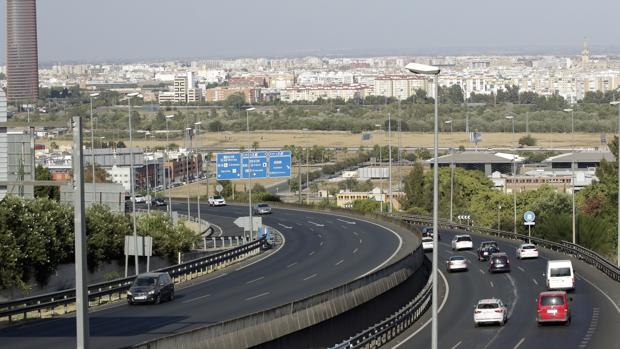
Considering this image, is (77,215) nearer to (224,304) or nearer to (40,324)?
(40,324)

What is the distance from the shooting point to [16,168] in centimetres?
5978

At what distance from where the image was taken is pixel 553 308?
41562 mm

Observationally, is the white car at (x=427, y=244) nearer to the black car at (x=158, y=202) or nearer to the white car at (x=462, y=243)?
the white car at (x=462, y=243)

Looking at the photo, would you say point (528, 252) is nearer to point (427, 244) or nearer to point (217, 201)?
point (427, 244)

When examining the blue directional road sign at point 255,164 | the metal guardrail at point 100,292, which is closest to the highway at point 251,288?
the metal guardrail at point 100,292

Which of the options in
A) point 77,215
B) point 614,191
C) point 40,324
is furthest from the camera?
point 614,191

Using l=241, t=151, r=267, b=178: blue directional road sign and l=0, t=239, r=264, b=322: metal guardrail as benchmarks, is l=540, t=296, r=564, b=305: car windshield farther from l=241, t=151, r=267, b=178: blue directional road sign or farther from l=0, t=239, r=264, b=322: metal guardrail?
l=241, t=151, r=267, b=178: blue directional road sign

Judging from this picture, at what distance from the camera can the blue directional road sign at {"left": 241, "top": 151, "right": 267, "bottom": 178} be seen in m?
85.9

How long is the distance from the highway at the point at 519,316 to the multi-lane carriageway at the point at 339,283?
0.10 feet

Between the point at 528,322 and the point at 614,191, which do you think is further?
the point at 614,191

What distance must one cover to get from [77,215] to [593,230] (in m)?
62.0

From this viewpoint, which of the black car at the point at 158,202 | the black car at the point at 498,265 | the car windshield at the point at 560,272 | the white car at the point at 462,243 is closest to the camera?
the car windshield at the point at 560,272

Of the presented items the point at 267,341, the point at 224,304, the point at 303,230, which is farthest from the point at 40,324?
the point at 303,230

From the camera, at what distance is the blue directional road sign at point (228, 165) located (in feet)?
285
